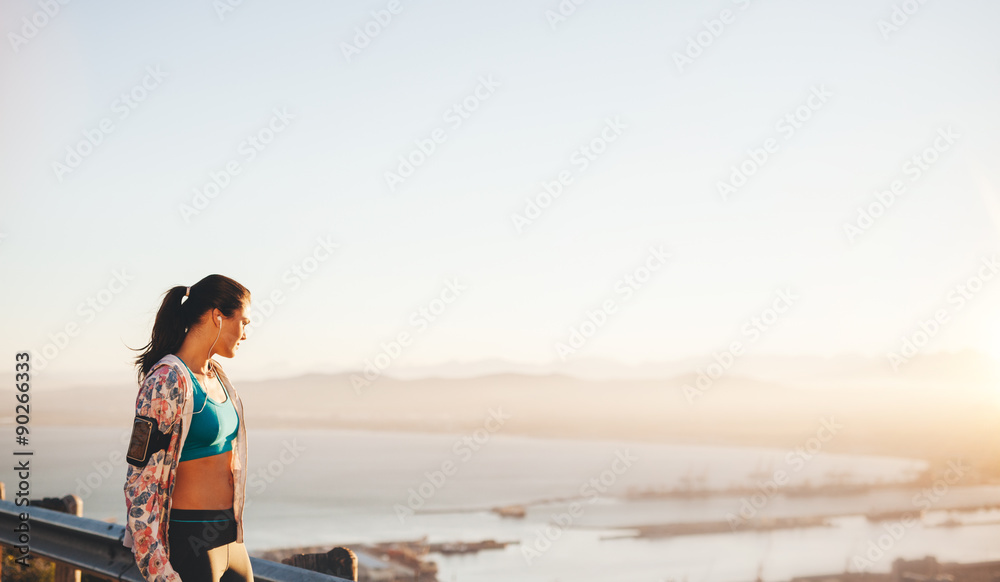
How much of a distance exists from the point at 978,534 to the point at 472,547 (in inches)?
2436

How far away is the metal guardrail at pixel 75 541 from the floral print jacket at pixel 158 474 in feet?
1.67

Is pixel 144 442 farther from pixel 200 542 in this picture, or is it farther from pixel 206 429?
pixel 200 542

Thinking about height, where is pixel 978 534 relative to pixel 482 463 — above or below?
below

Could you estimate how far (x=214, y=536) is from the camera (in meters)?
2.44

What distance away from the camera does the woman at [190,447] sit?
2.28 m

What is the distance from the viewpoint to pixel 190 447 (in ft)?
7.88

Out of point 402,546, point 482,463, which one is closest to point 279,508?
point 402,546

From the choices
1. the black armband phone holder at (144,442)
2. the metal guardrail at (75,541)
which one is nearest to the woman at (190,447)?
the black armband phone holder at (144,442)

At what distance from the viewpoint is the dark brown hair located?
2453mm

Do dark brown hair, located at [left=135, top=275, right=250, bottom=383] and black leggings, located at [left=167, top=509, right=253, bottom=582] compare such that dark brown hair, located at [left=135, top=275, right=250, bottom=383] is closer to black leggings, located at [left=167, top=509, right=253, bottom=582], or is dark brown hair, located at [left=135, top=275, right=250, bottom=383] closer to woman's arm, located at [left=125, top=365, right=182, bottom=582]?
woman's arm, located at [left=125, top=365, right=182, bottom=582]

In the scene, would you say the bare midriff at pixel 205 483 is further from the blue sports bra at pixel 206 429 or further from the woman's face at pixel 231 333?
the woman's face at pixel 231 333

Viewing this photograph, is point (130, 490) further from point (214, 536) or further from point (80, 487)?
point (80, 487)

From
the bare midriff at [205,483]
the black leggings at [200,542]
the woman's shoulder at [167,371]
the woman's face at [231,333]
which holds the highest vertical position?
the woman's face at [231,333]

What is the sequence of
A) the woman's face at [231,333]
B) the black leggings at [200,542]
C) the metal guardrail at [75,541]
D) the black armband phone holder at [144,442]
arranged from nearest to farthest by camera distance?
1. the black armband phone holder at [144,442]
2. the black leggings at [200,542]
3. the woman's face at [231,333]
4. the metal guardrail at [75,541]
